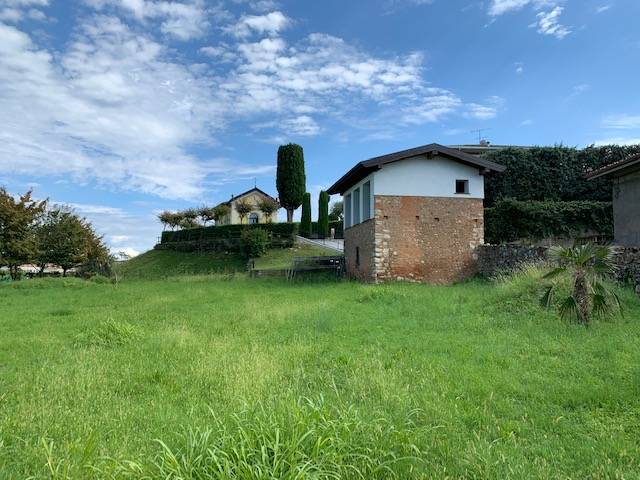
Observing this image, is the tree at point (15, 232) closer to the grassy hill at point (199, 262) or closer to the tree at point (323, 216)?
the grassy hill at point (199, 262)

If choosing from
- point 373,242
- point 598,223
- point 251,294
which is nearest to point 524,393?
point 251,294

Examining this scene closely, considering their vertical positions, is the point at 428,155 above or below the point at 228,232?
above

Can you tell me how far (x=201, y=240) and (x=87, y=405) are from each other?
3881 centimetres

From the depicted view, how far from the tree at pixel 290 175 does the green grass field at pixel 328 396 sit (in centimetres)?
3971

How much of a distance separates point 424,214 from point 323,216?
2599 cm

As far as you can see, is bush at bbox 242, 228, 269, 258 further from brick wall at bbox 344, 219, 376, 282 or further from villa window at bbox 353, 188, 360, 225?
villa window at bbox 353, 188, 360, 225

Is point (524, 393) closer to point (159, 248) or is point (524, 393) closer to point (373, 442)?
point (373, 442)

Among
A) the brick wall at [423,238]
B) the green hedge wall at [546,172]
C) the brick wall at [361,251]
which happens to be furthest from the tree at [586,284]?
the green hedge wall at [546,172]

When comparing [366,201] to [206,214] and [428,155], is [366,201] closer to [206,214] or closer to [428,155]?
[428,155]

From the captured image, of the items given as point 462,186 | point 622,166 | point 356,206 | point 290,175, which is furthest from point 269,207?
point 622,166

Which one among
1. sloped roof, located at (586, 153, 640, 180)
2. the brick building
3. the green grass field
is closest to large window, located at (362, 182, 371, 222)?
the brick building

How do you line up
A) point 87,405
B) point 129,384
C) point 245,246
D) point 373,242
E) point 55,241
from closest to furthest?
1. point 87,405
2. point 129,384
3. point 373,242
4. point 55,241
5. point 245,246

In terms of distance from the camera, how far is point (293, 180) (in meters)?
49.5

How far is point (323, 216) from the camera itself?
4528cm
